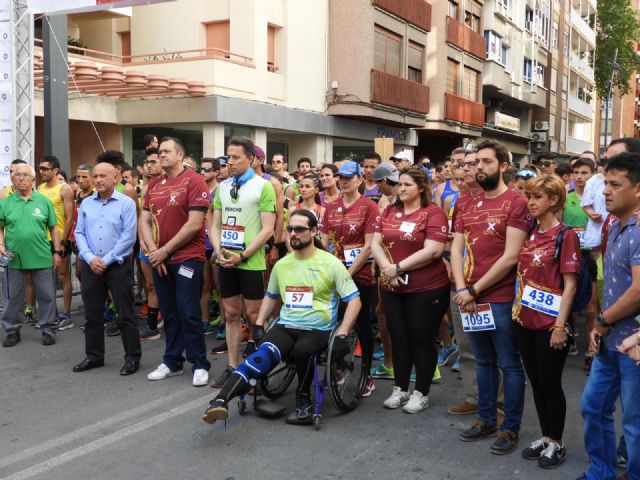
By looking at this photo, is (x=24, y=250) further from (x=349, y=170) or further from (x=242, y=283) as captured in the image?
(x=349, y=170)

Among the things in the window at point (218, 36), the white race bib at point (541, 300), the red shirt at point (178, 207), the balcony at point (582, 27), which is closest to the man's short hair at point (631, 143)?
the white race bib at point (541, 300)

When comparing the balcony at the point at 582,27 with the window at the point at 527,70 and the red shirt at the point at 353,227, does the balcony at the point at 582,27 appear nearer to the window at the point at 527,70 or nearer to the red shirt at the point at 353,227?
the window at the point at 527,70

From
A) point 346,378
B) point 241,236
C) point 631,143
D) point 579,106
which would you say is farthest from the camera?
point 579,106

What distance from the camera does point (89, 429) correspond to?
16.6 feet

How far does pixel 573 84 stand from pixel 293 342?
168 ft

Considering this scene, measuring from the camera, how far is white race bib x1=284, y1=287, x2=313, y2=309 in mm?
5320

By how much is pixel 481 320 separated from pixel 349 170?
216 cm

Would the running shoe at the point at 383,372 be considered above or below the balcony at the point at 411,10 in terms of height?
below

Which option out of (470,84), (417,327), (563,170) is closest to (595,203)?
(563,170)

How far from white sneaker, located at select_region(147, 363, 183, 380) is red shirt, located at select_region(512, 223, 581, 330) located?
332 cm

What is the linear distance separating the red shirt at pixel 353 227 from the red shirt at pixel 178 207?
1.22 metres

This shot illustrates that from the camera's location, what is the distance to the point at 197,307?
630 cm

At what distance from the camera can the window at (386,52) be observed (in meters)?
24.8

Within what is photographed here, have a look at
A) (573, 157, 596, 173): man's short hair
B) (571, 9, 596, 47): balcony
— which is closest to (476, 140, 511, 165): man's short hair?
(573, 157, 596, 173): man's short hair
